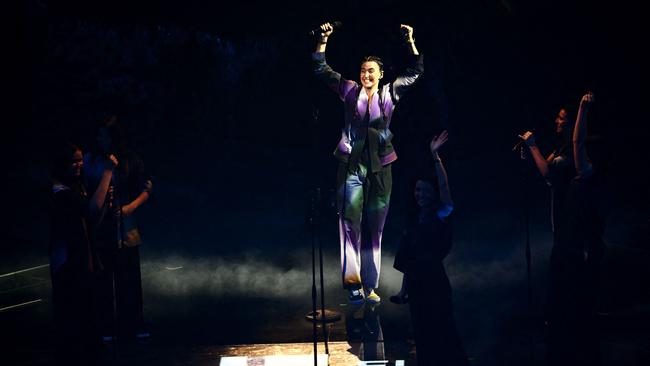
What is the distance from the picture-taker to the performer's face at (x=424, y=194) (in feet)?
19.5

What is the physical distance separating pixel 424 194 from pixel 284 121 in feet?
31.0

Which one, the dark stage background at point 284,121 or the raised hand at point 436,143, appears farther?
the dark stage background at point 284,121

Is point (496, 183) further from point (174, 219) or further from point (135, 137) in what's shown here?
point (135, 137)

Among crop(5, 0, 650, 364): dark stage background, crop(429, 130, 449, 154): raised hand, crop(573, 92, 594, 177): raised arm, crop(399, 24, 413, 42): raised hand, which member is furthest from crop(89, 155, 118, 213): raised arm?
crop(573, 92, 594, 177): raised arm

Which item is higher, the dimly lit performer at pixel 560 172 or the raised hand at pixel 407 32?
the raised hand at pixel 407 32

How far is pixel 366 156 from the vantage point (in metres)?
8.08

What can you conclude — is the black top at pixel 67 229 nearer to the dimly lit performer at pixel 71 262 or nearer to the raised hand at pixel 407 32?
the dimly lit performer at pixel 71 262

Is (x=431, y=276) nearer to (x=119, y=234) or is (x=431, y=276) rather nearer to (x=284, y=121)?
(x=119, y=234)

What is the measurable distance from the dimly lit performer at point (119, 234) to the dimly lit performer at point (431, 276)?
2.64 metres

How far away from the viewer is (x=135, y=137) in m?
15.4

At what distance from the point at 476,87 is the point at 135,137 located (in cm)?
683

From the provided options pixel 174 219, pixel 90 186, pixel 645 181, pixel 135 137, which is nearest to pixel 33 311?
pixel 90 186

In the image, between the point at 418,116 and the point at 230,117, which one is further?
the point at 230,117

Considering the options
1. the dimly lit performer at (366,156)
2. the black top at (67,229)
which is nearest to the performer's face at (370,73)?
the dimly lit performer at (366,156)
